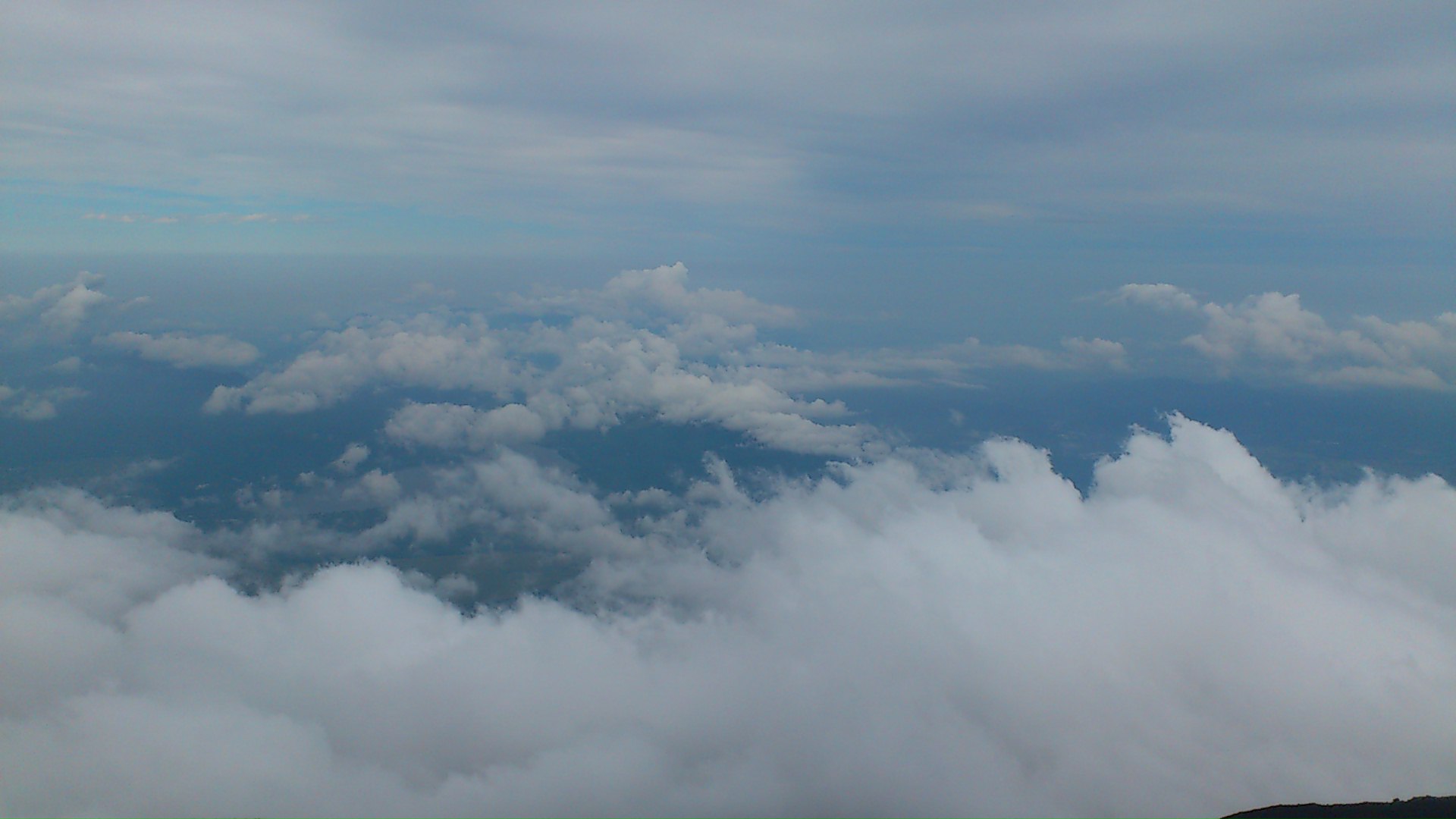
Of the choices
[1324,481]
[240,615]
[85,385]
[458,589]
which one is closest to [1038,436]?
[1324,481]

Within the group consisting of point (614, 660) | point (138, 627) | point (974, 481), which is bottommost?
point (614, 660)

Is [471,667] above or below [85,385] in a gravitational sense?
below

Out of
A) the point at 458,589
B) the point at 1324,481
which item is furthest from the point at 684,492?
the point at 1324,481

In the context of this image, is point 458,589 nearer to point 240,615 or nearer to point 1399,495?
point 240,615

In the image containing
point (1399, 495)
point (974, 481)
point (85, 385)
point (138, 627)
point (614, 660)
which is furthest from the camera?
point (85, 385)

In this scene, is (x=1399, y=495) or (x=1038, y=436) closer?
(x=1399, y=495)

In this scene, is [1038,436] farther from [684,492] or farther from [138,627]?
[138,627]

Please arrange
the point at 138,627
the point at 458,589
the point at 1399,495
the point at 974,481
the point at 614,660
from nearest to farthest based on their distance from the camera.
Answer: the point at 138,627
the point at 614,660
the point at 1399,495
the point at 458,589
the point at 974,481
